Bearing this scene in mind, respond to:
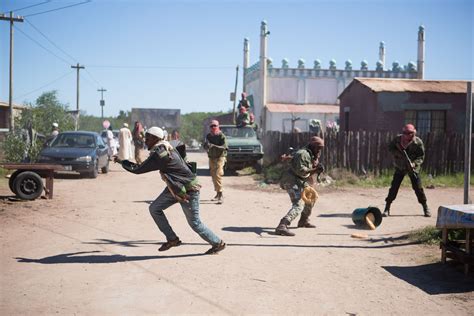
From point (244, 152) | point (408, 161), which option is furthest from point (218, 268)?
point (244, 152)

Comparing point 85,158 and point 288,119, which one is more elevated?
point 288,119

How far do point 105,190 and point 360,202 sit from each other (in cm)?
684

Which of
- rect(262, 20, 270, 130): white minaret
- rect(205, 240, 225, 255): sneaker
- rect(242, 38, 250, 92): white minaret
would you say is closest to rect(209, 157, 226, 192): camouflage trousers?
rect(205, 240, 225, 255): sneaker

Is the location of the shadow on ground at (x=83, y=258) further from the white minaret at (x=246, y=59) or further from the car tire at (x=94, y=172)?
the white minaret at (x=246, y=59)

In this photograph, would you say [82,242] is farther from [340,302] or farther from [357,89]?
[357,89]

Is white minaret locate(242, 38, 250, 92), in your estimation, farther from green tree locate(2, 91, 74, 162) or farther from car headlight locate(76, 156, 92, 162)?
car headlight locate(76, 156, 92, 162)

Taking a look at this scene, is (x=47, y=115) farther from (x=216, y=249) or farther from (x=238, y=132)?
(x=216, y=249)

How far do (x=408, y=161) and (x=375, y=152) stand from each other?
700 cm

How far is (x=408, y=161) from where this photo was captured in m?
10.4

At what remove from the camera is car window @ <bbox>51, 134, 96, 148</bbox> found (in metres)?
17.6

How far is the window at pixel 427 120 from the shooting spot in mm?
20344

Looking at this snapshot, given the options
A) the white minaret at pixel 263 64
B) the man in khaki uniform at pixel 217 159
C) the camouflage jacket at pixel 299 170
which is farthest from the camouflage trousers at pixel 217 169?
the white minaret at pixel 263 64

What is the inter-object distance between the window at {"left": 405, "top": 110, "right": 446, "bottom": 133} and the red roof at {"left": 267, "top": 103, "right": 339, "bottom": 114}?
1417 centimetres

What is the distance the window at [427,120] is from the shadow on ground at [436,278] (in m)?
14.7
